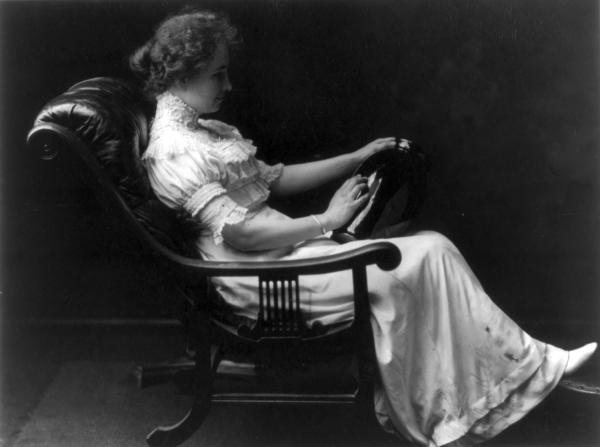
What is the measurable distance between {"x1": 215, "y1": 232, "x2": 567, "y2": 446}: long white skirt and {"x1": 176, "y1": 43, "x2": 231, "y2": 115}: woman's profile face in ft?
2.12

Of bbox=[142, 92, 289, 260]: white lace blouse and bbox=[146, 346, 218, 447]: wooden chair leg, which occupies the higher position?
bbox=[142, 92, 289, 260]: white lace blouse

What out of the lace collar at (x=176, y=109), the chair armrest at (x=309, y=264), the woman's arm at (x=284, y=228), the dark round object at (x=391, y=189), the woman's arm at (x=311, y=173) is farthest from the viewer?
the woman's arm at (x=311, y=173)

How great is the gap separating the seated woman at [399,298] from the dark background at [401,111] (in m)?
0.69

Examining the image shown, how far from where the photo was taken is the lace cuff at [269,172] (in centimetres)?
298

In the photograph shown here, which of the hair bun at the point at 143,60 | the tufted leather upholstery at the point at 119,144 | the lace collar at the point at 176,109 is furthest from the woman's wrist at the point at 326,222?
the hair bun at the point at 143,60

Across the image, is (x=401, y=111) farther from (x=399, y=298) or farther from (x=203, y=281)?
(x=203, y=281)

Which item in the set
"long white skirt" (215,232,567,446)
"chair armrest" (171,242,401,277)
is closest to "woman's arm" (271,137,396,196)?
"long white skirt" (215,232,567,446)

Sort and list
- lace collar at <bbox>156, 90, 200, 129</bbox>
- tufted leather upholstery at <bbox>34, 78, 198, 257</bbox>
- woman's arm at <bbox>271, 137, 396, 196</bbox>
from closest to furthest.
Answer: tufted leather upholstery at <bbox>34, 78, 198, 257</bbox>
lace collar at <bbox>156, 90, 200, 129</bbox>
woman's arm at <bbox>271, 137, 396, 196</bbox>

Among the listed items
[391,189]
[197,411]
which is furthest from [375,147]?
[197,411]

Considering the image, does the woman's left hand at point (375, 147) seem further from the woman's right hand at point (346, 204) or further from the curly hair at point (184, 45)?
the curly hair at point (184, 45)

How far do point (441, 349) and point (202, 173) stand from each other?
0.85 m

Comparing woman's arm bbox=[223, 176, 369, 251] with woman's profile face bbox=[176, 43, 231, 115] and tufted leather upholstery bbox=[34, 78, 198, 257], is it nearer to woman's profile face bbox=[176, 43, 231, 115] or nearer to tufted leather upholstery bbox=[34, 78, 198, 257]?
tufted leather upholstery bbox=[34, 78, 198, 257]

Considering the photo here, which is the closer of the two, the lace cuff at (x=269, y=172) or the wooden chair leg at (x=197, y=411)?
the wooden chair leg at (x=197, y=411)

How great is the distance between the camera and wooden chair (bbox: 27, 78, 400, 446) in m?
2.40
